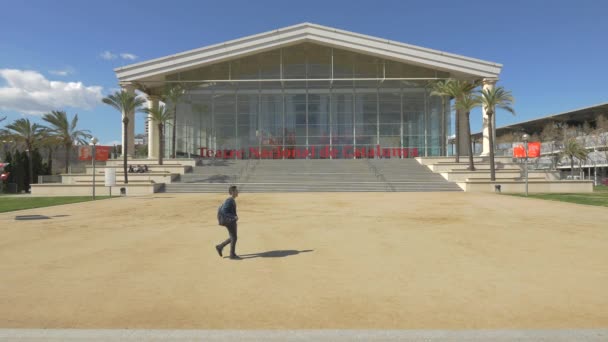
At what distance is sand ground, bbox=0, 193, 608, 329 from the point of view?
4.54 metres

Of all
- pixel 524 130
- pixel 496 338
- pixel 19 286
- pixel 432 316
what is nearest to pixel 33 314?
pixel 19 286

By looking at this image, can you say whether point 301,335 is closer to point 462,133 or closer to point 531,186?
point 531,186

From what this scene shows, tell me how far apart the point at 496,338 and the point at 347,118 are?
39.9 m

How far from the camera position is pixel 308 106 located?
43.0 metres

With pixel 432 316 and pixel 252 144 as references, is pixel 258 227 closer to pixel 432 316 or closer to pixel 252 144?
pixel 432 316

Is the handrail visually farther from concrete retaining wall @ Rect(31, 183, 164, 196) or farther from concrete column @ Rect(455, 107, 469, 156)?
concrete retaining wall @ Rect(31, 183, 164, 196)

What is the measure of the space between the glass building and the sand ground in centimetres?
3109

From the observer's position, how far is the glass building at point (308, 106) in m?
41.4

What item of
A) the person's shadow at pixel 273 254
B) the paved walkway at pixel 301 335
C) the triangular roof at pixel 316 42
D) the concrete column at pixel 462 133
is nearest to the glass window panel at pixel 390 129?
the concrete column at pixel 462 133

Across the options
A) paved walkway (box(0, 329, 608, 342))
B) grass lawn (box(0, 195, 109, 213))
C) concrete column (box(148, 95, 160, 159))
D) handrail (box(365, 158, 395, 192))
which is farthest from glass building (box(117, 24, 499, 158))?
paved walkway (box(0, 329, 608, 342))

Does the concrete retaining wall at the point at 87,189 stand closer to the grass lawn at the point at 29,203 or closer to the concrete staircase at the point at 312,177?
the concrete staircase at the point at 312,177

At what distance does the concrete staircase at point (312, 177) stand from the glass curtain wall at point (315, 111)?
6.21 meters

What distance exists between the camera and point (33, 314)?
182 inches

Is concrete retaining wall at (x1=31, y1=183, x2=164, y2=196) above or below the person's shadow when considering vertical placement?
above
